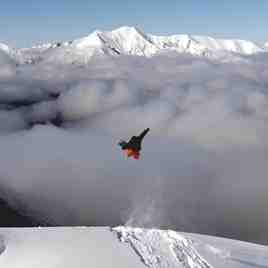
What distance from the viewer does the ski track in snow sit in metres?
51.7

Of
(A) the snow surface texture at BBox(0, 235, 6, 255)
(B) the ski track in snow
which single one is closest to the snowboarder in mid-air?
(B) the ski track in snow

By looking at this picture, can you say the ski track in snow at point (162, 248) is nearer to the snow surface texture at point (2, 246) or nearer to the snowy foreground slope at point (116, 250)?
the snowy foreground slope at point (116, 250)

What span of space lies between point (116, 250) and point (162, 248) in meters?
5.73

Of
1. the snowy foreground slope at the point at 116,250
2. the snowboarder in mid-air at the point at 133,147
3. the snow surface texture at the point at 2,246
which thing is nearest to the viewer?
the snowboarder in mid-air at the point at 133,147

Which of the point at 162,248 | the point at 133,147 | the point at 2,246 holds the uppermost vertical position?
the point at 133,147

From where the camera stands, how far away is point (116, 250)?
176ft

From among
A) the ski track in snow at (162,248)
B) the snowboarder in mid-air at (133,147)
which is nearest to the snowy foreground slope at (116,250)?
the ski track in snow at (162,248)

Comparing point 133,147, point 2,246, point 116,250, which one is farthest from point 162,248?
point 133,147

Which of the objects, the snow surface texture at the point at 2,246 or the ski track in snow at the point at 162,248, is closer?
the ski track in snow at the point at 162,248

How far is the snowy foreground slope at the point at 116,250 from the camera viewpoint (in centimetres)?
5169

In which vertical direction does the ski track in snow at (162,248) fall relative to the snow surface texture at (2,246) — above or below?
above

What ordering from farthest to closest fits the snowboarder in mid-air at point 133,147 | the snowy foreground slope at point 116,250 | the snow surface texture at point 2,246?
the snow surface texture at point 2,246 → the snowy foreground slope at point 116,250 → the snowboarder in mid-air at point 133,147

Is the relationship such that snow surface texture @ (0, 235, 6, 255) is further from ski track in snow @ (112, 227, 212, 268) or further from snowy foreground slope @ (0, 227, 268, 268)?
ski track in snow @ (112, 227, 212, 268)

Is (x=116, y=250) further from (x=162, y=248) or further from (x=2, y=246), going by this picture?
(x=2, y=246)
